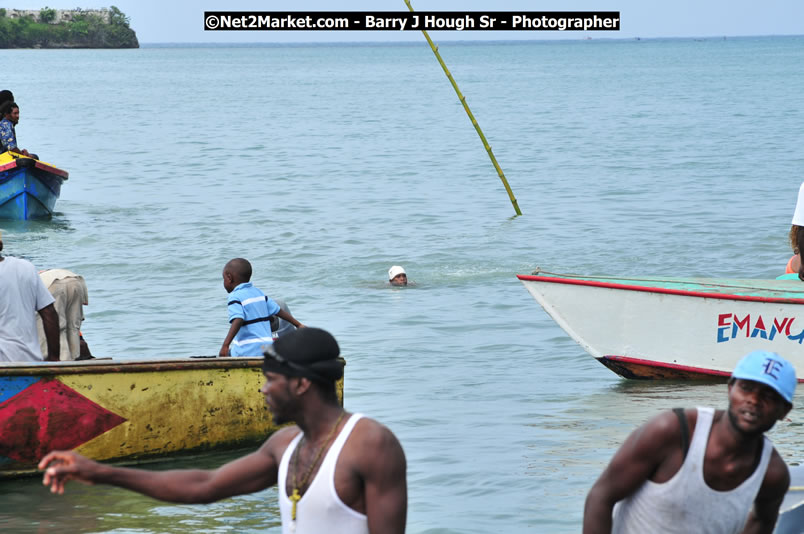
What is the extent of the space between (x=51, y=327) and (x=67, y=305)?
0.97 metres

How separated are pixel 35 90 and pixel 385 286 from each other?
77.5m

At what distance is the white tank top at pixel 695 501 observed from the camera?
330 centimetres

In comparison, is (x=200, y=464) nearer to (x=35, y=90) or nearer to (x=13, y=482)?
(x=13, y=482)

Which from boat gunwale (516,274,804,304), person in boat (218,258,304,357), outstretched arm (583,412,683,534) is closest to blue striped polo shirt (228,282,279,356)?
person in boat (218,258,304,357)

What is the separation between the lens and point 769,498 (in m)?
3.47

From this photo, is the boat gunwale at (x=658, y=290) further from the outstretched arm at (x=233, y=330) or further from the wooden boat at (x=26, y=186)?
the wooden boat at (x=26, y=186)

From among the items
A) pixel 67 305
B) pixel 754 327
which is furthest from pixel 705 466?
pixel 754 327

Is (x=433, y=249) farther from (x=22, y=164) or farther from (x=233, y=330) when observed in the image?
(x=233, y=330)

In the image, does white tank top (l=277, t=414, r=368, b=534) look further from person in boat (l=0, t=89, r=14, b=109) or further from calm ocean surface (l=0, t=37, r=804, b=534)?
person in boat (l=0, t=89, r=14, b=109)

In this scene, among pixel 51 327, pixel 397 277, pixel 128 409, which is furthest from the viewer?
pixel 397 277

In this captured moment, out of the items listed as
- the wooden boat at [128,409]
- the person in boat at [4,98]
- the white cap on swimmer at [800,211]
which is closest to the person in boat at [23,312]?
the wooden boat at [128,409]

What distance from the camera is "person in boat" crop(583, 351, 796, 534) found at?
10.7ft

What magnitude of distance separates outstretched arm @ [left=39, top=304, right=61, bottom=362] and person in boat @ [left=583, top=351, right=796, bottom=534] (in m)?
4.11

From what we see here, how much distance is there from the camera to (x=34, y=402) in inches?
278
